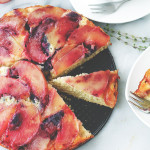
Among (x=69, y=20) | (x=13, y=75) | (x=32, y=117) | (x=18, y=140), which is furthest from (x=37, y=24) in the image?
(x=18, y=140)

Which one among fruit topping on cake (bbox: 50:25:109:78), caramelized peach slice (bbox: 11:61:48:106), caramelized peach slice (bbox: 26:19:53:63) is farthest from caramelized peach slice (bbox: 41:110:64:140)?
caramelized peach slice (bbox: 26:19:53:63)

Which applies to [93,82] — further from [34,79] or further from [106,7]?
[106,7]

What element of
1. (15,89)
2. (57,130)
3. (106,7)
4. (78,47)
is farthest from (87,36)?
(57,130)

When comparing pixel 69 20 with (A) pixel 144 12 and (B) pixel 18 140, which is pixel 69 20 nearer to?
(A) pixel 144 12

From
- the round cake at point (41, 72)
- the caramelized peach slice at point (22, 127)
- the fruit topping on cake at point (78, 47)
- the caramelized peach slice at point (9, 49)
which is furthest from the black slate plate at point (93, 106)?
the caramelized peach slice at point (9, 49)

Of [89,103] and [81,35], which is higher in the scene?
[81,35]

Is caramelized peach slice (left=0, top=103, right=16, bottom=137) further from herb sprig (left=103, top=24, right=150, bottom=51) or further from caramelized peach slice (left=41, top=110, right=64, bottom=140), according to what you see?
herb sprig (left=103, top=24, right=150, bottom=51)
